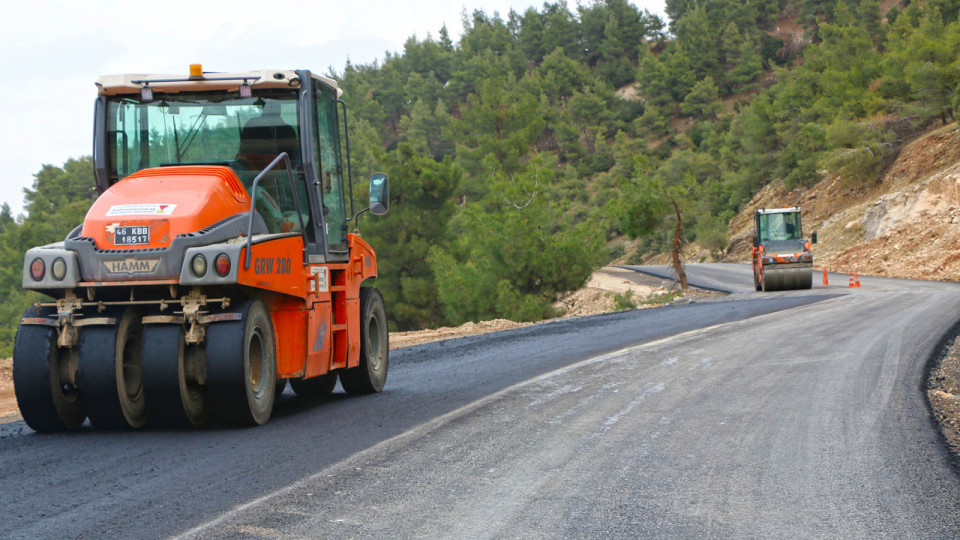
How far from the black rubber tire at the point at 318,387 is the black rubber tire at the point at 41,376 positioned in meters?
3.24

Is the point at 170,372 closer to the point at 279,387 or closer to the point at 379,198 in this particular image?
the point at 279,387

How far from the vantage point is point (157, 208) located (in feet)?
24.1

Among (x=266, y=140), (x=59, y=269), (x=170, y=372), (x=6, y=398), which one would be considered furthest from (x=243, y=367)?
(x=6, y=398)

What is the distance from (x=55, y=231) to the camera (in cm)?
6184

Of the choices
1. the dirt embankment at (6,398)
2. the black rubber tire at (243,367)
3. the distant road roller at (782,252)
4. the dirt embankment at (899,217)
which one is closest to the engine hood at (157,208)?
the black rubber tire at (243,367)

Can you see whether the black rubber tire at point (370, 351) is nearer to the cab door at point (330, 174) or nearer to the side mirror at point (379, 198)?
the cab door at point (330, 174)

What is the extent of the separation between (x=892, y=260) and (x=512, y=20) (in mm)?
117162

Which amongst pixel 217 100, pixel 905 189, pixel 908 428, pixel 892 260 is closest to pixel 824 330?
pixel 908 428

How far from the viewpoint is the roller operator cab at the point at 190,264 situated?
7258 millimetres

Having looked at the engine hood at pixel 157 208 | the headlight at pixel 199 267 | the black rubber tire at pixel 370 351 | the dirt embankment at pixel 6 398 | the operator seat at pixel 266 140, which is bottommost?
the dirt embankment at pixel 6 398

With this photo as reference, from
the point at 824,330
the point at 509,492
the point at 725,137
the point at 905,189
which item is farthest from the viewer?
the point at 725,137

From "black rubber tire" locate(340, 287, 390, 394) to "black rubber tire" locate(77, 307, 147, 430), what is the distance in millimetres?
3057

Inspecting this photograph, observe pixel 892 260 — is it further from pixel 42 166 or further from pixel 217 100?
pixel 42 166

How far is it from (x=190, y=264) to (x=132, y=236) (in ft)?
1.87
